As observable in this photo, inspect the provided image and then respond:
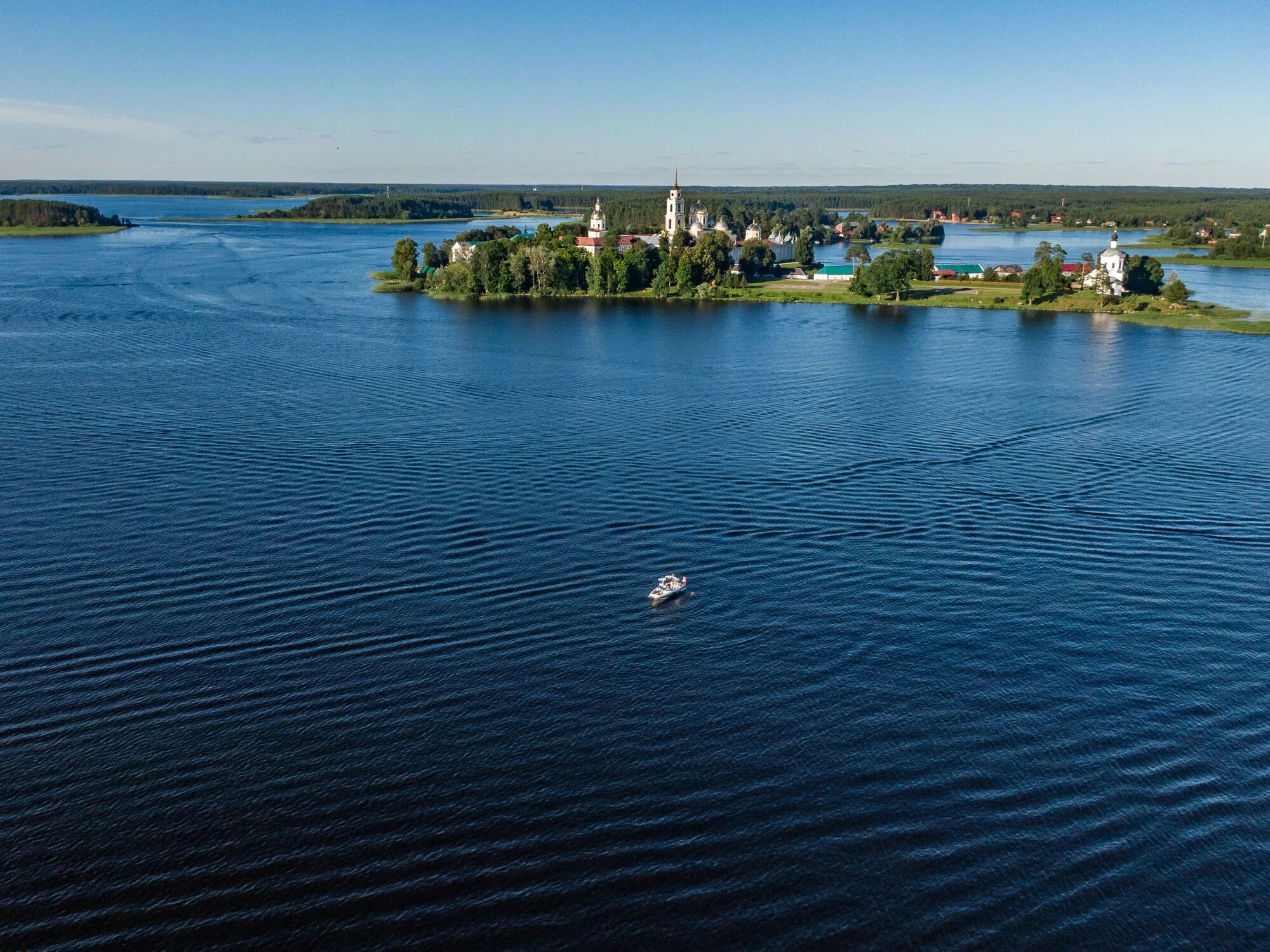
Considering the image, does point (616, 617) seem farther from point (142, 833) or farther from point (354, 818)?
point (142, 833)

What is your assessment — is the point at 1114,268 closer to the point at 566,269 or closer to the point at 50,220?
the point at 566,269

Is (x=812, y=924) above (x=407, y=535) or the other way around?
the other way around

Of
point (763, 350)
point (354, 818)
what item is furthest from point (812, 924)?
point (763, 350)

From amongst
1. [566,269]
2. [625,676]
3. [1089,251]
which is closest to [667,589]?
[625,676]

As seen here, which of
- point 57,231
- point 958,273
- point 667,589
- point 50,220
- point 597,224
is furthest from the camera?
point 50,220

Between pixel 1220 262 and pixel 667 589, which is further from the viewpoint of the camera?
pixel 1220 262

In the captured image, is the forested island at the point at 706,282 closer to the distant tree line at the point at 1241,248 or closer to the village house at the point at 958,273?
the village house at the point at 958,273

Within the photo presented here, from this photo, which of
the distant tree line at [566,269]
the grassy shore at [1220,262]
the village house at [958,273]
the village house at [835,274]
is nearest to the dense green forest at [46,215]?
the distant tree line at [566,269]

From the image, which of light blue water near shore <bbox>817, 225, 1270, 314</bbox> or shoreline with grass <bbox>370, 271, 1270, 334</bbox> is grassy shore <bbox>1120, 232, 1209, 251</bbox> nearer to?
light blue water near shore <bbox>817, 225, 1270, 314</bbox>
